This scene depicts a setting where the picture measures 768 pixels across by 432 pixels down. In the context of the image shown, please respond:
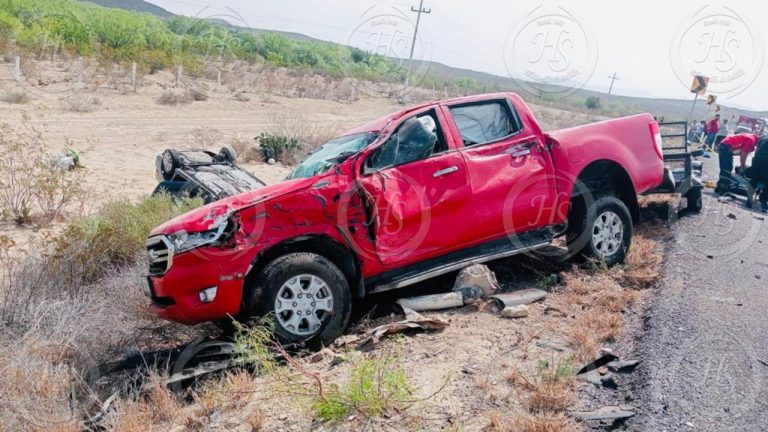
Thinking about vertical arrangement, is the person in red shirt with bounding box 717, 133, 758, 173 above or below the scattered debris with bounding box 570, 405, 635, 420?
above

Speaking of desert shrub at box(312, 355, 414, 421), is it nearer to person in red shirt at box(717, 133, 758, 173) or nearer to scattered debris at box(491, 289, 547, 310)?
scattered debris at box(491, 289, 547, 310)

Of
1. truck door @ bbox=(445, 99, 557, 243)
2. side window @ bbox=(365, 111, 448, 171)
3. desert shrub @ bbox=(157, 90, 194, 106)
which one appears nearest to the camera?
side window @ bbox=(365, 111, 448, 171)

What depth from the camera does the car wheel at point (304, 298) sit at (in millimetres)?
4785

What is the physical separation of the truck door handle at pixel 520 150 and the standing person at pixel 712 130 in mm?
22595

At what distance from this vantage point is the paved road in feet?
12.2

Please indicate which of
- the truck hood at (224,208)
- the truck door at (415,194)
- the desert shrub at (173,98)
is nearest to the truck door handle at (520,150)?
the truck door at (415,194)

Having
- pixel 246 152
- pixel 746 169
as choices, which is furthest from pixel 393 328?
pixel 246 152

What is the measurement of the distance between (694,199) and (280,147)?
10.1 m

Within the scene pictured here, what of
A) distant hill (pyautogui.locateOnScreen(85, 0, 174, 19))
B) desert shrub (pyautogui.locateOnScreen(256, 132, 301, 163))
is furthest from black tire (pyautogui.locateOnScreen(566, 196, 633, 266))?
distant hill (pyautogui.locateOnScreen(85, 0, 174, 19))

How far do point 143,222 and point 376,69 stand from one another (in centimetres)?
4910

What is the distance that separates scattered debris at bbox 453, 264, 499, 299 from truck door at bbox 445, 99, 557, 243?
1.15 ft

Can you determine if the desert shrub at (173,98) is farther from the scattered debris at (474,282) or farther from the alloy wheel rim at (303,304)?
the alloy wheel rim at (303,304)

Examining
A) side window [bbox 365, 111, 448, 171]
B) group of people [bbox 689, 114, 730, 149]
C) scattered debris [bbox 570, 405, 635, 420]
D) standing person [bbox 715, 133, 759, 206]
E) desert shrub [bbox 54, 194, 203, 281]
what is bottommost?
desert shrub [bbox 54, 194, 203, 281]

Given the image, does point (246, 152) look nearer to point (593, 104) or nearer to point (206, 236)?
point (206, 236)
